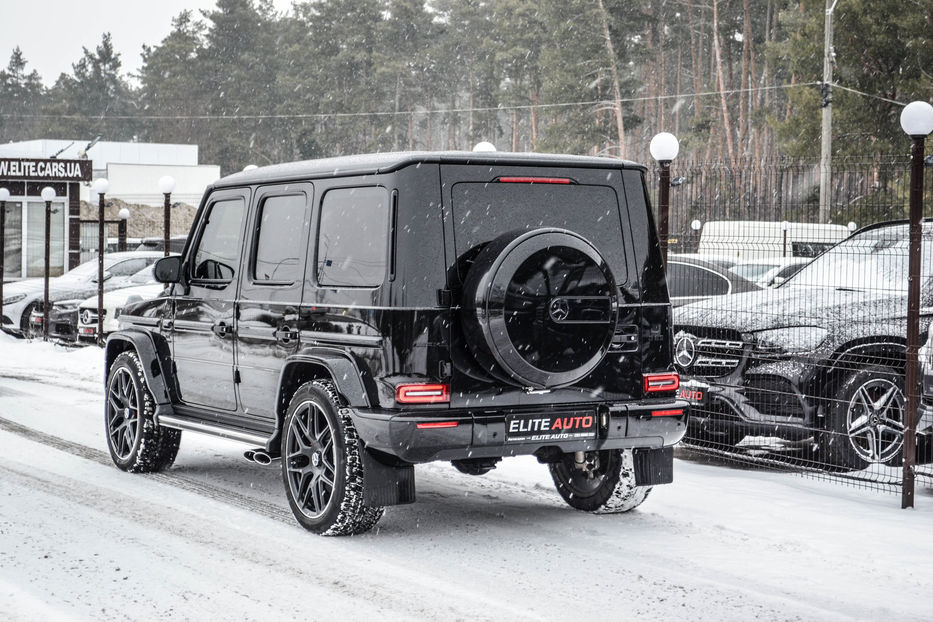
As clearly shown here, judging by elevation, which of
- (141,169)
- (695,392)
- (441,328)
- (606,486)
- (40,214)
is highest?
(141,169)

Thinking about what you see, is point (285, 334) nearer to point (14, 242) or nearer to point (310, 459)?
point (310, 459)

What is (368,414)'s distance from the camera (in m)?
6.17

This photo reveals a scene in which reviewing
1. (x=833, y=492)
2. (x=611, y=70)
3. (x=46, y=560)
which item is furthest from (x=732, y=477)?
(x=611, y=70)

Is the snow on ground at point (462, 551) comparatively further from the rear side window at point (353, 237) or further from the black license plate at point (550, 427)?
the rear side window at point (353, 237)

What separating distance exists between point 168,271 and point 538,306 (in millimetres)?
3143

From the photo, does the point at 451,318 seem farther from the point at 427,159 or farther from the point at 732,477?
the point at 732,477

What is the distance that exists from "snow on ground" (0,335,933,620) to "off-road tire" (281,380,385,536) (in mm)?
144

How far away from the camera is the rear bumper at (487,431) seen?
607 centimetres

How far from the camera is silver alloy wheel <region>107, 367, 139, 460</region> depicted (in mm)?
8625

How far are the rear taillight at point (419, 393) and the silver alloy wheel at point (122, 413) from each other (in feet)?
10.2

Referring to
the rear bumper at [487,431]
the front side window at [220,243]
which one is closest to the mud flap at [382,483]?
the rear bumper at [487,431]

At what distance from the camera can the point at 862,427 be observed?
8719 mm

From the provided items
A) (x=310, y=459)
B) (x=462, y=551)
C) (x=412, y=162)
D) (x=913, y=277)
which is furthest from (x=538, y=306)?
(x=913, y=277)

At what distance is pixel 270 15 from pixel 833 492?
84961 millimetres
